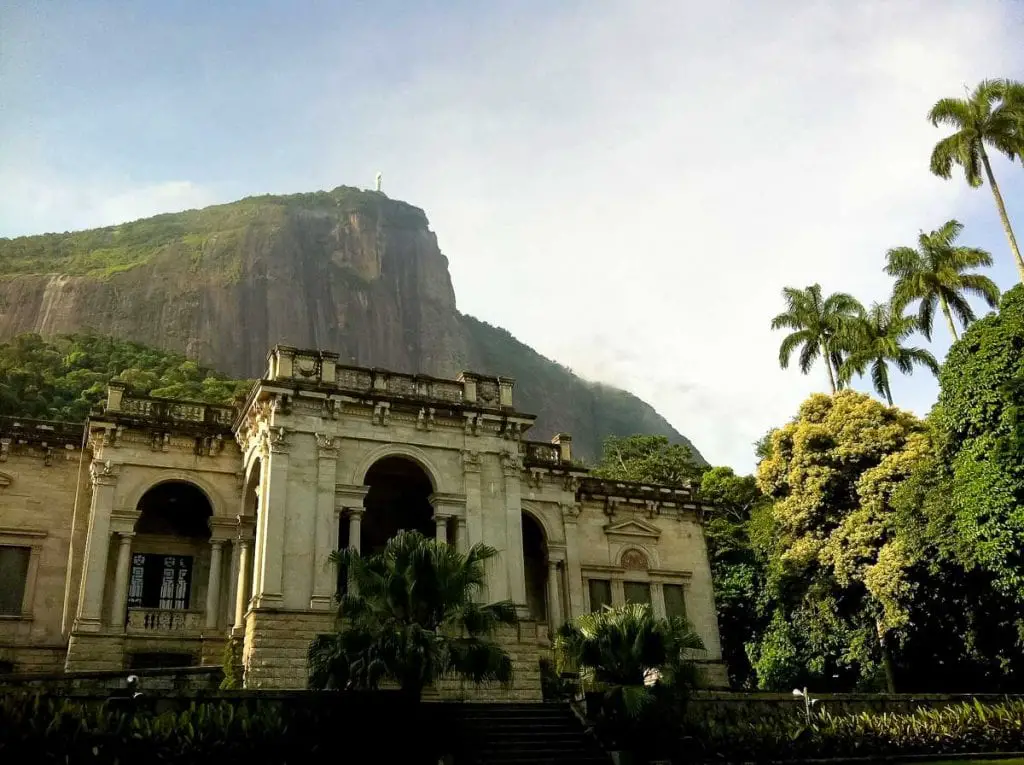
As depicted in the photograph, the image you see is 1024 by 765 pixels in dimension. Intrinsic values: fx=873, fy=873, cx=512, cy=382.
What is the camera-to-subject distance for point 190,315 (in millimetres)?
97000

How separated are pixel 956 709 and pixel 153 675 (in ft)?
62.3

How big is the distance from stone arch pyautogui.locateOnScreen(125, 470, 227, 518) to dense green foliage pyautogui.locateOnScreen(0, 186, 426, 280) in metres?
78.8

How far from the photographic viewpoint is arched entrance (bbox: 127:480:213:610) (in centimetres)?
2553

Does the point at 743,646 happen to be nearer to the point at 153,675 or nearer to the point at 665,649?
the point at 665,649

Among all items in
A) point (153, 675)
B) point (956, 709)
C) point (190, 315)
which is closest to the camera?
point (153, 675)

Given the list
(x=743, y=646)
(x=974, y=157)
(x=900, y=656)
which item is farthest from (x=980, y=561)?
(x=974, y=157)

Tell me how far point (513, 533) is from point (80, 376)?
45607 mm

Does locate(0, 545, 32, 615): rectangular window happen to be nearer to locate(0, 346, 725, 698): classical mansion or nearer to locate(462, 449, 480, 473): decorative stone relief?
locate(0, 346, 725, 698): classical mansion

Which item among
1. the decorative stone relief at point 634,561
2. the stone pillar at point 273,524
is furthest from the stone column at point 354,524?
the decorative stone relief at point 634,561

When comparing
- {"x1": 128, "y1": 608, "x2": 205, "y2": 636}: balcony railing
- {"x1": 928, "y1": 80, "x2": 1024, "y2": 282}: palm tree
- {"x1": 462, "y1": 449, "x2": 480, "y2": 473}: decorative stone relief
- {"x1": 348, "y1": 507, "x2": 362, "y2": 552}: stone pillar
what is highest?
{"x1": 928, "y1": 80, "x2": 1024, "y2": 282}: palm tree

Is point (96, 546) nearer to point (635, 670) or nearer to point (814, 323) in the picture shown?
point (635, 670)

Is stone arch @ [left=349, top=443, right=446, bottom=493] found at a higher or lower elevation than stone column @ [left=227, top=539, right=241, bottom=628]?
higher

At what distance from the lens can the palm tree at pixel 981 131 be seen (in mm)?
32094

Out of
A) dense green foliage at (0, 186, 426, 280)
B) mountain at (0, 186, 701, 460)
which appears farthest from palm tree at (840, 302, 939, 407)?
dense green foliage at (0, 186, 426, 280)
